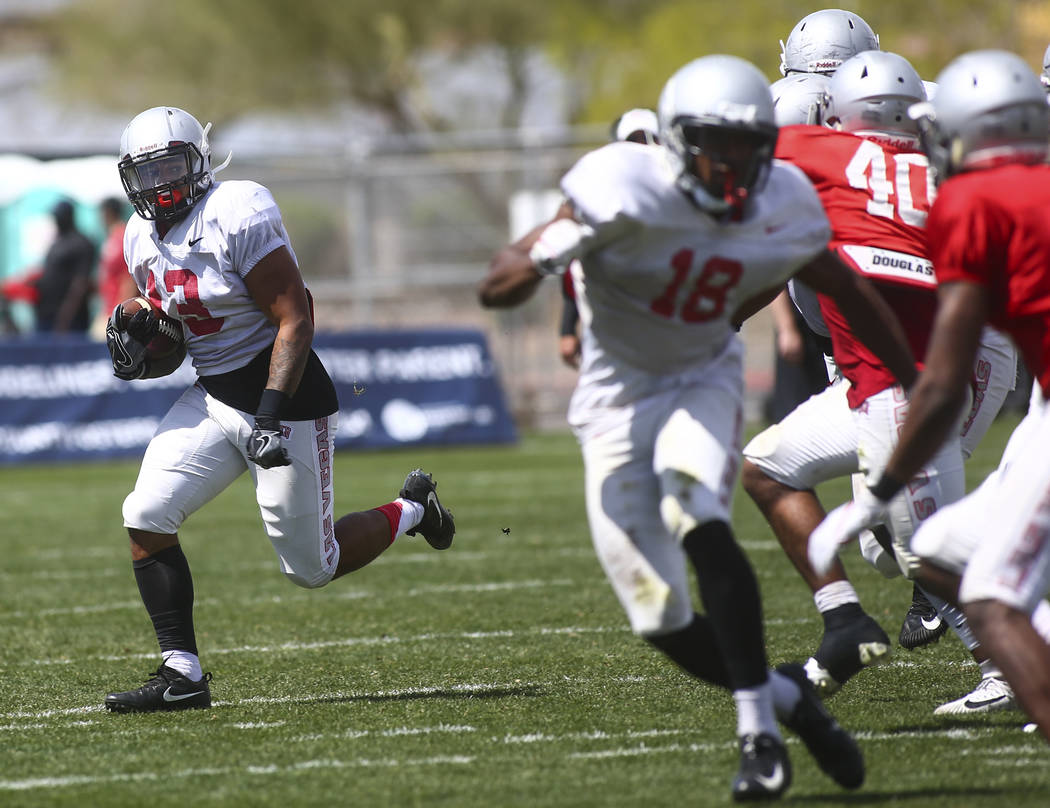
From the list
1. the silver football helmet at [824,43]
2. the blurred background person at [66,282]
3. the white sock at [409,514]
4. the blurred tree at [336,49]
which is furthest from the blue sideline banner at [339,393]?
the blurred tree at [336,49]

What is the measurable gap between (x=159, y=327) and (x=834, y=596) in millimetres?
2245

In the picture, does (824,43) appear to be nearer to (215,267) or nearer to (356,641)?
(215,267)

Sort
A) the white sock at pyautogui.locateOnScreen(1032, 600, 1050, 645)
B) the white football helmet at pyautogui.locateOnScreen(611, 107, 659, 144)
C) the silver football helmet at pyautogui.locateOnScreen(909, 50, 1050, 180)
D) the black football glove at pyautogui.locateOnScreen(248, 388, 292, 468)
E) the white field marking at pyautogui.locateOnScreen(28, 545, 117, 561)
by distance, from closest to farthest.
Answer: the silver football helmet at pyautogui.locateOnScreen(909, 50, 1050, 180)
the white sock at pyautogui.locateOnScreen(1032, 600, 1050, 645)
the black football glove at pyautogui.locateOnScreen(248, 388, 292, 468)
the white football helmet at pyautogui.locateOnScreen(611, 107, 659, 144)
the white field marking at pyautogui.locateOnScreen(28, 545, 117, 561)

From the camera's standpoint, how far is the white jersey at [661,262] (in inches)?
142

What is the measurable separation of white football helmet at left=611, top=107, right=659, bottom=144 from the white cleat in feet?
6.34

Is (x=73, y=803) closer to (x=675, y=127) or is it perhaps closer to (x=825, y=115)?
(x=675, y=127)

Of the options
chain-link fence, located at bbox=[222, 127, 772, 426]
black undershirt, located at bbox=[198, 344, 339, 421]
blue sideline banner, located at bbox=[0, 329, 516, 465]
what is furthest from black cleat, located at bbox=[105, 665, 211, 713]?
chain-link fence, located at bbox=[222, 127, 772, 426]

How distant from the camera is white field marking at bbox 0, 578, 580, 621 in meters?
6.86

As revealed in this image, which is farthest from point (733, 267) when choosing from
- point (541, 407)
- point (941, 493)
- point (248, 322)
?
point (541, 407)

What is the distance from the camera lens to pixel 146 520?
4949 millimetres

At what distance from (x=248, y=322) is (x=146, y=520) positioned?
688mm

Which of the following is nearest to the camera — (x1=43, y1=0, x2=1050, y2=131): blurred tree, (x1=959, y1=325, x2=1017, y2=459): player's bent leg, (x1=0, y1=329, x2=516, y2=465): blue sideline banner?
(x1=959, y1=325, x2=1017, y2=459): player's bent leg

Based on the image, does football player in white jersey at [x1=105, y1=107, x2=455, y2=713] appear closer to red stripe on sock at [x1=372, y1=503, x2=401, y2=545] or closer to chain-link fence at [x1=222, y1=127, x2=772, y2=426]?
red stripe on sock at [x1=372, y1=503, x2=401, y2=545]

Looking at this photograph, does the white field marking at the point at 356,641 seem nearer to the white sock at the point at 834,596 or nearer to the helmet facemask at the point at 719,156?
the white sock at the point at 834,596
